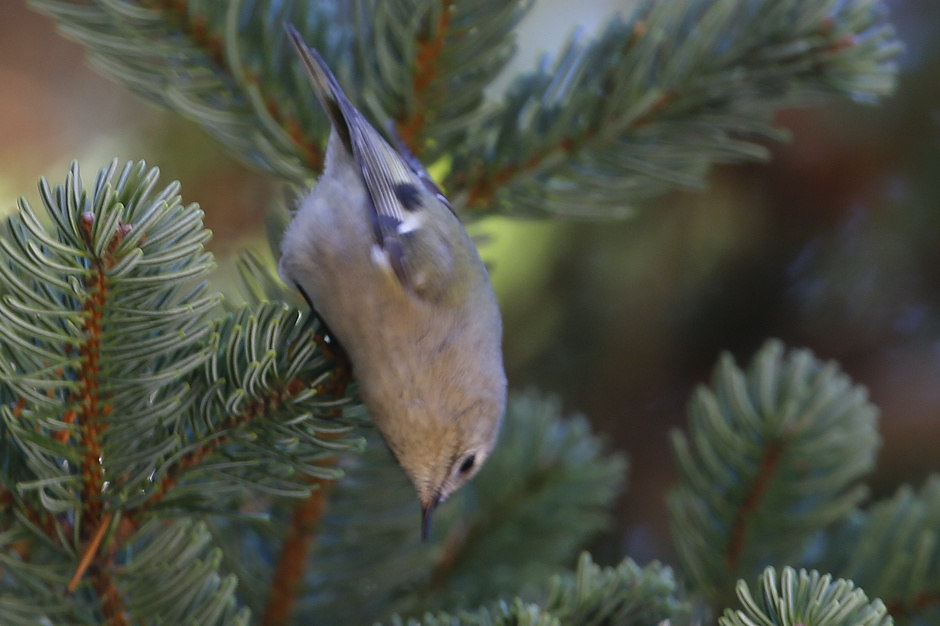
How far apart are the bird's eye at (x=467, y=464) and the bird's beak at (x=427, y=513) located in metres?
0.05

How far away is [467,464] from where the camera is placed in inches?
34.0

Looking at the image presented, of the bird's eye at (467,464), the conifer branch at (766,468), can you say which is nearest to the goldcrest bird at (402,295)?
the bird's eye at (467,464)

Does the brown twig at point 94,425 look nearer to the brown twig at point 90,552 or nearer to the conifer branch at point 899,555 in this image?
the brown twig at point 90,552

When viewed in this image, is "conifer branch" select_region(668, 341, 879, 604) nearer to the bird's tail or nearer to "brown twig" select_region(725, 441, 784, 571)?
"brown twig" select_region(725, 441, 784, 571)

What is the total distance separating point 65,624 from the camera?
0.59 meters

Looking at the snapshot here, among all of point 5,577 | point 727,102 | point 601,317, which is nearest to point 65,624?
point 5,577

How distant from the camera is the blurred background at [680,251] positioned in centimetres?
122

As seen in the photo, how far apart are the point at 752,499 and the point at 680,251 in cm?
50

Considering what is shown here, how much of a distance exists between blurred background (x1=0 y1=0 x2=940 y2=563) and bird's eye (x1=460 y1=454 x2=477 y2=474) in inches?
16.3

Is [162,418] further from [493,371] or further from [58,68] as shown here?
[58,68]

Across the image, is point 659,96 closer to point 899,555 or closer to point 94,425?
point 899,555

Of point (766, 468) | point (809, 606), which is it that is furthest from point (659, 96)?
point (809, 606)

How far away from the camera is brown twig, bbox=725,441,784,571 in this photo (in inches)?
33.1

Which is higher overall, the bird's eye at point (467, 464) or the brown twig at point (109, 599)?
the bird's eye at point (467, 464)
